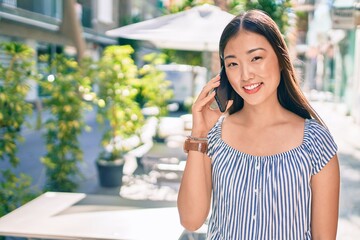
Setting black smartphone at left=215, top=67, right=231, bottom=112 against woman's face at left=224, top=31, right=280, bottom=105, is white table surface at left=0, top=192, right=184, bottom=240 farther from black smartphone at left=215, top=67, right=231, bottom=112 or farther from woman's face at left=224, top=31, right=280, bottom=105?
woman's face at left=224, top=31, right=280, bottom=105

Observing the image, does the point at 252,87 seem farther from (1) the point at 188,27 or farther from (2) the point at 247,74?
(1) the point at 188,27

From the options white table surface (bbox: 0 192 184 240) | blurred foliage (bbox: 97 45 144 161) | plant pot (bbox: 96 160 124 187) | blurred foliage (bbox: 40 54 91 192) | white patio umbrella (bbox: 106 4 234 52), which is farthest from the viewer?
plant pot (bbox: 96 160 124 187)

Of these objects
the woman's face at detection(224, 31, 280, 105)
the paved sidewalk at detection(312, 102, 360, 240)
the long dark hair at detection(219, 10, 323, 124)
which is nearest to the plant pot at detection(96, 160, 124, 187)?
the paved sidewalk at detection(312, 102, 360, 240)

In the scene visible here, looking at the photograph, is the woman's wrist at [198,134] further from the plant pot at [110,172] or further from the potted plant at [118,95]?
the plant pot at [110,172]

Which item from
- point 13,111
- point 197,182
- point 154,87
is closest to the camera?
point 197,182

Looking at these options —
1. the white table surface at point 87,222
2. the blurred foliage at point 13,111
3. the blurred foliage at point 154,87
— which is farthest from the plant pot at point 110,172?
the white table surface at point 87,222

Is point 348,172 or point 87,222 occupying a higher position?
point 87,222

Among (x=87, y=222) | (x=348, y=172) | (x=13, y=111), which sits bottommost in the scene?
(x=348, y=172)

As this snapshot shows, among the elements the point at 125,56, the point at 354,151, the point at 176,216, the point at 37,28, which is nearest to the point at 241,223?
the point at 176,216

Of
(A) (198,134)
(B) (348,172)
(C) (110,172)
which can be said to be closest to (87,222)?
(A) (198,134)

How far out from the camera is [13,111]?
4.52 metres

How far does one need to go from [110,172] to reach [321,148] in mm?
5793

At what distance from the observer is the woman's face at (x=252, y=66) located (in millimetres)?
1497

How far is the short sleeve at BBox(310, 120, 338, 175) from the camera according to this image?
1.48m
